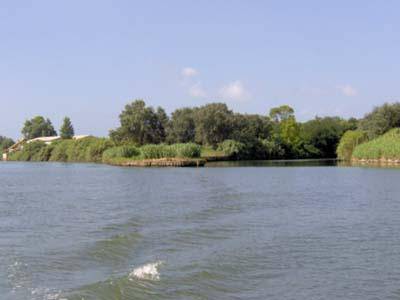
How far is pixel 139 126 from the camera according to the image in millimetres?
118125

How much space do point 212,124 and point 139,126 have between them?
15.6 metres

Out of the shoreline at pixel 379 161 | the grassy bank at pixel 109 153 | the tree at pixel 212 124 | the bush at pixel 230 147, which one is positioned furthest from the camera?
the bush at pixel 230 147

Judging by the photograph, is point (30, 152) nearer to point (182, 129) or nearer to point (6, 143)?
point (182, 129)

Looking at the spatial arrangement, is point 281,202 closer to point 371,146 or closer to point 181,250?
point 181,250

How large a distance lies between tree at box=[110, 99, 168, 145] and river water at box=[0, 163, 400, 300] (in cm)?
8572

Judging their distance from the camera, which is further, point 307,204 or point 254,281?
point 307,204

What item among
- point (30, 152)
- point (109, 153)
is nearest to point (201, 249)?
point (109, 153)

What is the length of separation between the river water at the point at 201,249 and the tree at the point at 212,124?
276 ft

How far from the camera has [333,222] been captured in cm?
2306

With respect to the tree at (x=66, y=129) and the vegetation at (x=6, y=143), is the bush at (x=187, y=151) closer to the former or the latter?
the tree at (x=66, y=129)

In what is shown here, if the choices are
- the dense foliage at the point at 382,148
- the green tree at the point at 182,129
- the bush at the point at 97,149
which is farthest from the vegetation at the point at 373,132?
the bush at the point at 97,149

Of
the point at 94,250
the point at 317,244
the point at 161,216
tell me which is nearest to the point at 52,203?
the point at 161,216

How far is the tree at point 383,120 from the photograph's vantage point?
95.4 m

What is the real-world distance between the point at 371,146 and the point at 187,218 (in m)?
70.3
